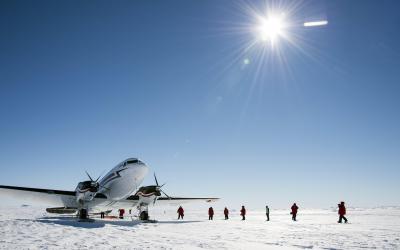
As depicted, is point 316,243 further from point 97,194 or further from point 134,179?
point 97,194

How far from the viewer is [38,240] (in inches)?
415

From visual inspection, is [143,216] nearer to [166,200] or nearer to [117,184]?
[117,184]

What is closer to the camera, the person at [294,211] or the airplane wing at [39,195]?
the airplane wing at [39,195]

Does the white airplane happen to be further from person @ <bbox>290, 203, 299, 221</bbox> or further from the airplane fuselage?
person @ <bbox>290, 203, 299, 221</bbox>

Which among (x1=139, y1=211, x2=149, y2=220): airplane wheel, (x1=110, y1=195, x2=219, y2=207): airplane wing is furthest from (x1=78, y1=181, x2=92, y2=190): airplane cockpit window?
(x1=139, y1=211, x2=149, y2=220): airplane wheel

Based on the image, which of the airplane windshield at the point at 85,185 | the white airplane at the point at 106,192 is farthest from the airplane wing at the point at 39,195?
the airplane windshield at the point at 85,185

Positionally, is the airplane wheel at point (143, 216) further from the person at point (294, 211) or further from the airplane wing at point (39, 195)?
the person at point (294, 211)

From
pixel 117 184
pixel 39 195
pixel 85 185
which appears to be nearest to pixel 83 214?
pixel 85 185

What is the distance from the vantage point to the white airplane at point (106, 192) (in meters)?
26.4

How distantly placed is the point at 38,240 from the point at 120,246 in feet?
9.97

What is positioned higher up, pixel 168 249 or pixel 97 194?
pixel 97 194

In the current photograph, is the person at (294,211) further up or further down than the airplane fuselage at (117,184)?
further down

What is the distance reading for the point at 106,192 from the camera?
28.1 m

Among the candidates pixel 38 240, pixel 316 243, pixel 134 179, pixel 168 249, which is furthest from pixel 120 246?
pixel 134 179
